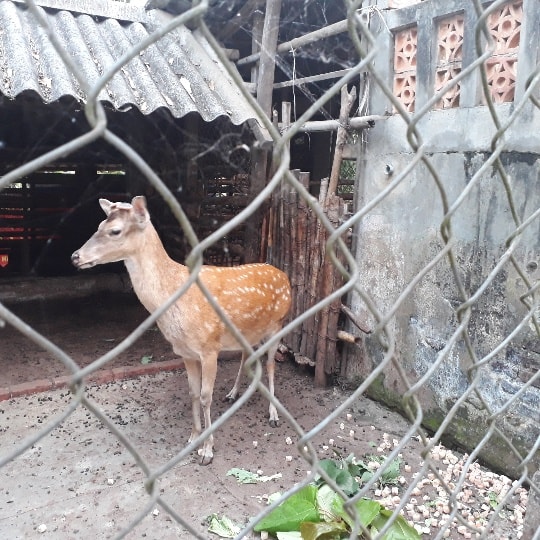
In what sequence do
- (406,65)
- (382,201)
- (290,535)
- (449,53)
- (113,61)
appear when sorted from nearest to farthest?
(290,535)
(449,53)
(382,201)
(406,65)
(113,61)

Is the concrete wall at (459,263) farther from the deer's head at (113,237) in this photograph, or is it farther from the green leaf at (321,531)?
the deer's head at (113,237)

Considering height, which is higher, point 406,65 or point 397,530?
point 406,65

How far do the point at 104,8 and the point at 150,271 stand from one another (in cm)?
299

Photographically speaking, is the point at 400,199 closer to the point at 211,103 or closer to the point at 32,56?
the point at 211,103

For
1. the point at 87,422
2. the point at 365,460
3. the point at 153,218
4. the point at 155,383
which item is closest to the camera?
the point at 365,460

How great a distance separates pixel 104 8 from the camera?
203 inches

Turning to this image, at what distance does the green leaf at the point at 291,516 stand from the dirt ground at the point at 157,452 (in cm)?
27


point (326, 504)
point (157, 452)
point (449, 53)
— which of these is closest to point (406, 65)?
point (449, 53)

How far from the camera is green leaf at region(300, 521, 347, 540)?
2.83 m

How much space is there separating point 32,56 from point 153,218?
4.34 metres

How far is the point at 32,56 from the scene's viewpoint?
13.6 ft

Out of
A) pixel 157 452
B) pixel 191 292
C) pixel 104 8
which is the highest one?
pixel 104 8

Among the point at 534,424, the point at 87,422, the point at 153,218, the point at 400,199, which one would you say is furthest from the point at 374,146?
the point at 153,218

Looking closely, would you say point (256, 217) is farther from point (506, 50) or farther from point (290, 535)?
point (290, 535)
